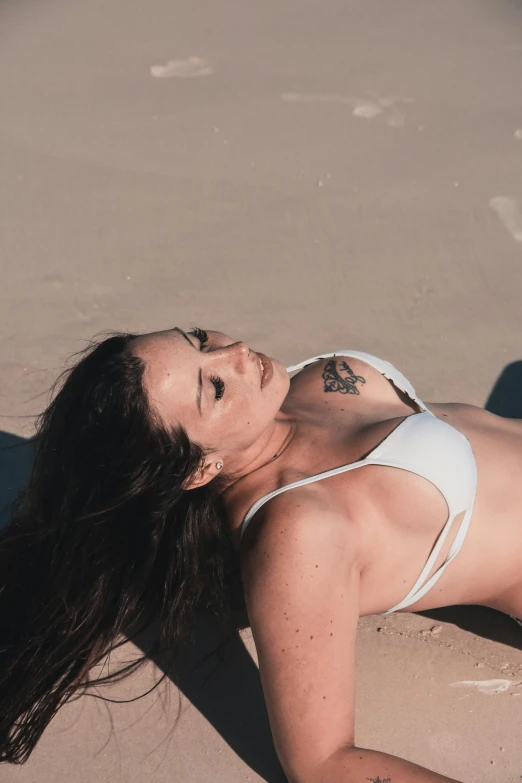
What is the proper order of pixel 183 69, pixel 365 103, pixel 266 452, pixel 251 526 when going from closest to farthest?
pixel 251 526 < pixel 266 452 < pixel 365 103 < pixel 183 69

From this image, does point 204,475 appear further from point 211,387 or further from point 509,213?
point 509,213

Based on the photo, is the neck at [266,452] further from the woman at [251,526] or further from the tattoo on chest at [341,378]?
the tattoo on chest at [341,378]

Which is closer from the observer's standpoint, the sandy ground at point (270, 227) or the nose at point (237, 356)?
the nose at point (237, 356)

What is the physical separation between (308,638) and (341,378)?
1.00m

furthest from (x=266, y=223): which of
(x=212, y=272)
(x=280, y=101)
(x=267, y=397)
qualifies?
(x=267, y=397)

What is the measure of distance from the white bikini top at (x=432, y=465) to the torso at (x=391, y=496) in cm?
2

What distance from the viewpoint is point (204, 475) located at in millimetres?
2414

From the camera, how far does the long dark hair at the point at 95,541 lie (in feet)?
7.35

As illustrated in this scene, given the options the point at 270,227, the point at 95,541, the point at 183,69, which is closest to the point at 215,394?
the point at 95,541

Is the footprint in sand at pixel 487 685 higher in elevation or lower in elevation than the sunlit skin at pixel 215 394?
lower

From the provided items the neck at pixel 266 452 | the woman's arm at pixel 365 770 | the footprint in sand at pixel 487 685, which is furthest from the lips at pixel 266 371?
the footprint in sand at pixel 487 685

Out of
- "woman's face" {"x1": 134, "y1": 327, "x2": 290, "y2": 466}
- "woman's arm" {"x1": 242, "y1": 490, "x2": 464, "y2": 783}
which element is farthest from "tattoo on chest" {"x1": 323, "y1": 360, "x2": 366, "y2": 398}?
"woman's arm" {"x1": 242, "y1": 490, "x2": 464, "y2": 783}

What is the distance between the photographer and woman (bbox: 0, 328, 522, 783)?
2182 millimetres

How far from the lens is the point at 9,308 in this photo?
4.03 metres
